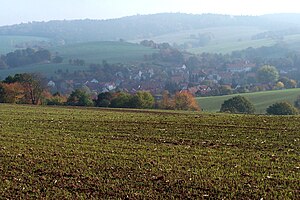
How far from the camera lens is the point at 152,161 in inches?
752

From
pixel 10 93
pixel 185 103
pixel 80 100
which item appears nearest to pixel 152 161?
pixel 80 100

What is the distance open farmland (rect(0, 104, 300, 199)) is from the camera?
50.3ft

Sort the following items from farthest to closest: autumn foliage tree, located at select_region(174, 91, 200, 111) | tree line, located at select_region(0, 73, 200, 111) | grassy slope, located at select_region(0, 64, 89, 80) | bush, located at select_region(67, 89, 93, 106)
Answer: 1. grassy slope, located at select_region(0, 64, 89, 80)
2. autumn foliage tree, located at select_region(174, 91, 200, 111)
3. bush, located at select_region(67, 89, 93, 106)
4. tree line, located at select_region(0, 73, 200, 111)

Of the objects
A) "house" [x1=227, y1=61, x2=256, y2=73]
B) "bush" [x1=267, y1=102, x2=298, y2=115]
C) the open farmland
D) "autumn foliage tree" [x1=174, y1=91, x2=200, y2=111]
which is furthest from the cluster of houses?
the open farmland

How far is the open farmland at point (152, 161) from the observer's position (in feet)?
→ 50.3

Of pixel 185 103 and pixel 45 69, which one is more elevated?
pixel 185 103

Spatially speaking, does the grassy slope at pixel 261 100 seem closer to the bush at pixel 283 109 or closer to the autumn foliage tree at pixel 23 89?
the bush at pixel 283 109

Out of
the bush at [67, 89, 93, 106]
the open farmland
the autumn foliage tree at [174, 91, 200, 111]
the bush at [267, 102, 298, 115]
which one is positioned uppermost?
the open farmland

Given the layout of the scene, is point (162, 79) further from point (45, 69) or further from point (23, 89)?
point (23, 89)

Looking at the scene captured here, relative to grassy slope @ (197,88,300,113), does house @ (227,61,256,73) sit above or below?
below

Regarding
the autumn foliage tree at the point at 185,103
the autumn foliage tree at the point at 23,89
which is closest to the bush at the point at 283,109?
the autumn foliage tree at the point at 185,103

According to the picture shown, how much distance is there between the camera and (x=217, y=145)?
22969 mm

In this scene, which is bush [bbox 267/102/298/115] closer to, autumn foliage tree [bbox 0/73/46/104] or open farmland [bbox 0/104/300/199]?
autumn foliage tree [bbox 0/73/46/104]

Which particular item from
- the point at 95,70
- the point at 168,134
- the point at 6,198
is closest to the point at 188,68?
the point at 95,70
